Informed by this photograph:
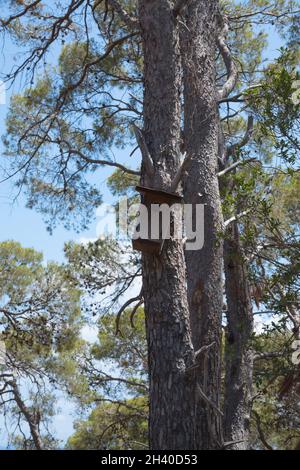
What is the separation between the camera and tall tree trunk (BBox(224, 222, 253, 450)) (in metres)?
6.91

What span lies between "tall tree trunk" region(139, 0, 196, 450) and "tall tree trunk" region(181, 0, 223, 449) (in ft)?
1.28

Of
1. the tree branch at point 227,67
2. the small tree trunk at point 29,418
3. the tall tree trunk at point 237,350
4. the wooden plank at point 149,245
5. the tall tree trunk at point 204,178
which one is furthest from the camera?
the small tree trunk at point 29,418

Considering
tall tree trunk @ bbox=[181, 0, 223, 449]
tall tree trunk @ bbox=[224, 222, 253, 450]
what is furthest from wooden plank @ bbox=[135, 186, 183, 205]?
tall tree trunk @ bbox=[224, 222, 253, 450]

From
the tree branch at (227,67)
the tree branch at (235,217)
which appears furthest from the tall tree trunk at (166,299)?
the tree branch at (227,67)

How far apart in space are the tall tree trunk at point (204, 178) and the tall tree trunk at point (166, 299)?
0.39 meters

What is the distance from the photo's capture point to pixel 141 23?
4961mm

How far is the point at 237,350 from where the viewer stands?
23.3 ft

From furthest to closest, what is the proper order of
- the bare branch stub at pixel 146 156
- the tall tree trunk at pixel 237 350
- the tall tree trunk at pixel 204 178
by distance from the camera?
the tall tree trunk at pixel 237 350
the tall tree trunk at pixel 204 178
the bare branch stub at pixel 146 156

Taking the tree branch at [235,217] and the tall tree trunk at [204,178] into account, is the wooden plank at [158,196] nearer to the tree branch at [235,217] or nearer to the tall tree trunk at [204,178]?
the tall tree trunk at [204,178]

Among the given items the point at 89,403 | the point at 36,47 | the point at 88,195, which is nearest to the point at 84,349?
the point at 89,403

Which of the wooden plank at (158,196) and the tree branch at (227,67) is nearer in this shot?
the wooden plank at (158,196)

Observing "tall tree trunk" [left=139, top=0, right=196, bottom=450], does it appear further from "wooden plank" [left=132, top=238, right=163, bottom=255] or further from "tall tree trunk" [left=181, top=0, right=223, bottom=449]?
"tall tree trunk" [left=181, top=0, right=223, bottom=449]

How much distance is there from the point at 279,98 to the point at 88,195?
3241 mm

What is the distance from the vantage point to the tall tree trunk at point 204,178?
535 centimetres
